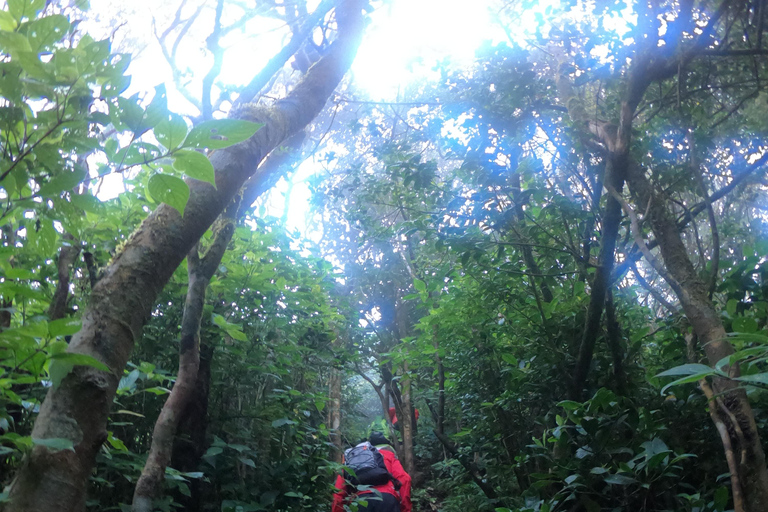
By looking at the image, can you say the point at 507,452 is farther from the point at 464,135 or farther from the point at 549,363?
the point at 464,135

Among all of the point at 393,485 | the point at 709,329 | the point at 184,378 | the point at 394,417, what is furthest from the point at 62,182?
the point at 394,417

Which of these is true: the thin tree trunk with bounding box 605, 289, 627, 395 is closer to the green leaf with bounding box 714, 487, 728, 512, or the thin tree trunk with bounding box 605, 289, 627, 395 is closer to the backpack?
the green leaf with bounding box 714, 487, 728, 512

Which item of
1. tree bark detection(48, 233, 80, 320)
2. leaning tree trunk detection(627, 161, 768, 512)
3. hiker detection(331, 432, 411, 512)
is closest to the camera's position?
tree bark detection(48, 233, 80, 320)

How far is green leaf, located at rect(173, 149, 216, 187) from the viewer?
829 mm

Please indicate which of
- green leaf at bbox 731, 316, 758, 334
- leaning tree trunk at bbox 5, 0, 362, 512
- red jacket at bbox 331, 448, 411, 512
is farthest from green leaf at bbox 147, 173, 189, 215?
red jacket at bbox 331, 448, 411, 512

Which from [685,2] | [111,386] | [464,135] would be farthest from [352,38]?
[111,386]

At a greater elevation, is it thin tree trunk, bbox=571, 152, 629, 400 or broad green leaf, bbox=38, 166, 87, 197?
thin tree trunk, bbox=571, 152, 629, 400

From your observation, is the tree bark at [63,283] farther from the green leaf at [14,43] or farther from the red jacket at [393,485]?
the red jacket at [393,485]

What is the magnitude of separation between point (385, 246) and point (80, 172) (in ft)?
34.5

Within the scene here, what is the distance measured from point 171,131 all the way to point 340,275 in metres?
4.15

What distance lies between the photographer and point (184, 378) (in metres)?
2.15

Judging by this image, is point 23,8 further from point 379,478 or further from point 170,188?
point 379,478

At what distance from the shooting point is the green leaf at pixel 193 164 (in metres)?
0.83

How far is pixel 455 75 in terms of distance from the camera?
166 inches
